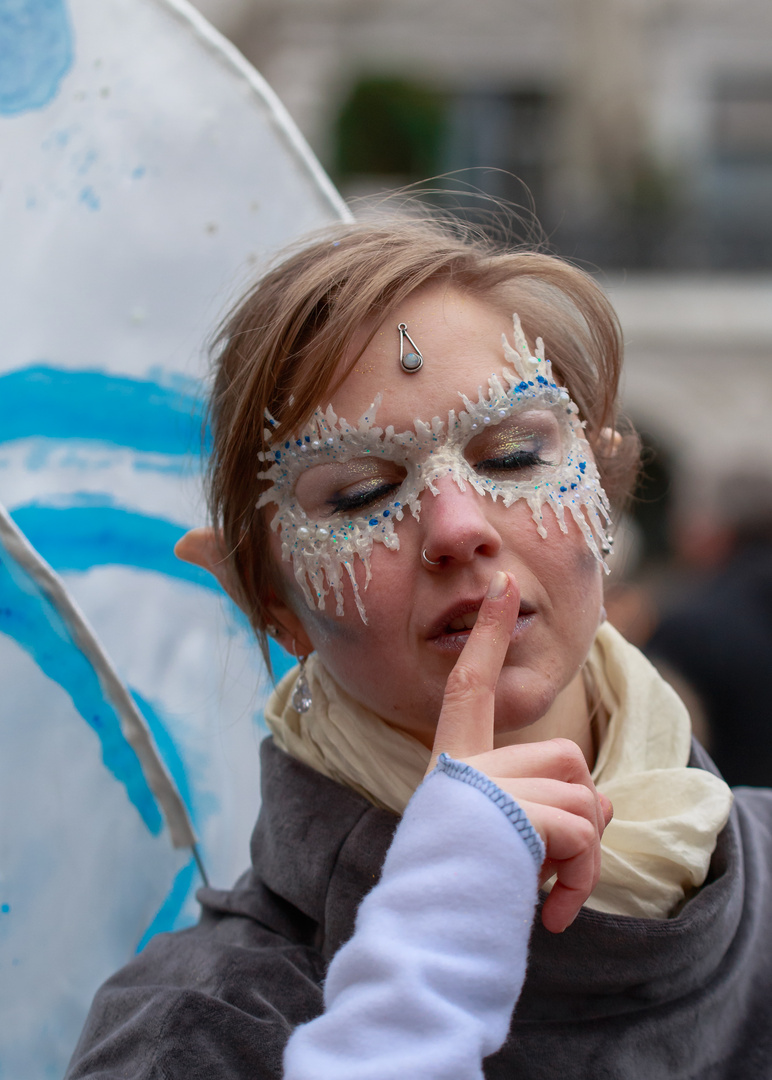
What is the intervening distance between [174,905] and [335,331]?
40.4 inches

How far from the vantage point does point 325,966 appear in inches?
55.1

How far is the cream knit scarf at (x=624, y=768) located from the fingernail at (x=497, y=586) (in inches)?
12.0

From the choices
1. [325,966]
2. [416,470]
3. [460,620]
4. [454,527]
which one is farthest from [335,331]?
[325,966]

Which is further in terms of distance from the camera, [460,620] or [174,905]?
[174,905]

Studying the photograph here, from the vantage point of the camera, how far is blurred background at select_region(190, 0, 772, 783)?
35.4ft

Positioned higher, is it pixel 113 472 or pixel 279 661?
pixel 113 472

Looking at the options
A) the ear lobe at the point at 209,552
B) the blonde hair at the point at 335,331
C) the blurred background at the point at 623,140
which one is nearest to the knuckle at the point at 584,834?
the blonde hair at the point at 335,331

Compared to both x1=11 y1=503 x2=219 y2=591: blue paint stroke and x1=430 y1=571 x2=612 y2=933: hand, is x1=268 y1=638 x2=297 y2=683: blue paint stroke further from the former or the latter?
x1=430 y1=571 x2=612 y2=933: hand

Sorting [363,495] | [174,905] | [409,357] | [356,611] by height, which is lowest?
[174,905]

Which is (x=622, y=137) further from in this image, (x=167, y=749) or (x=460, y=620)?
(x=460, y=620)

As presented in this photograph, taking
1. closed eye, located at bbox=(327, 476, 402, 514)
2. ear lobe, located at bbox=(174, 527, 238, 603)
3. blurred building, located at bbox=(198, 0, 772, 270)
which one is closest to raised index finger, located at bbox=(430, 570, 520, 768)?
closed eye, located at bbox=(327, 476, 402, 514)

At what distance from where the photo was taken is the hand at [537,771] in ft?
3.52

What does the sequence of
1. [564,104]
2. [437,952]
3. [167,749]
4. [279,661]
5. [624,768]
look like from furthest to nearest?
[564,104], [279,661], [167,749], [624,768], [437,952]

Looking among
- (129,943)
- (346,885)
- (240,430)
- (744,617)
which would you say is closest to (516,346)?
(240,430)
